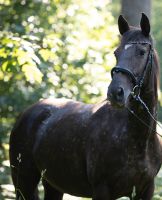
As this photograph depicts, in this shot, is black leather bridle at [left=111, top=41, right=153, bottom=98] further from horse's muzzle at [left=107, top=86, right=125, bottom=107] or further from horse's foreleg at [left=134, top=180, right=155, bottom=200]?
horse's foreleg at [left=134, top=180, right=155, bottom=200]

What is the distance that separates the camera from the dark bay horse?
5129 millimetres

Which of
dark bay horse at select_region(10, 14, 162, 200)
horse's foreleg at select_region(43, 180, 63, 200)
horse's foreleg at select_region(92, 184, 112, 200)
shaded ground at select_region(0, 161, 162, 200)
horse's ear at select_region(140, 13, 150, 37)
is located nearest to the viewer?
dark bay horse at select_region(10, 14, 162, 200)

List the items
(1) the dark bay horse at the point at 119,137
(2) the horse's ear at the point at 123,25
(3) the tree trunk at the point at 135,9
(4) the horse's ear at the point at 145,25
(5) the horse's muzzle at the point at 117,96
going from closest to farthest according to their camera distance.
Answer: (5) the horse's muzzle at the point at 117,96 → (1) the dark bay horse at the point at 119,137 → (4) the horse's ear at the point at 145,25 → (2) the horse's ear at the point at 123,25 → (3) the tree trunk at the point at 135,9

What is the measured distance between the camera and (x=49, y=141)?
6406 millimetres

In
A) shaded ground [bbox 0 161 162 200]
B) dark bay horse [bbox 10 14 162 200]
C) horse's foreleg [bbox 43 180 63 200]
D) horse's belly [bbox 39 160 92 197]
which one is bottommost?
shaded ground [bbox 0 161 162 200]

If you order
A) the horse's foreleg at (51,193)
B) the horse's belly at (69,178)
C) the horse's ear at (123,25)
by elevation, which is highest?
the horse's ear at (123,25)

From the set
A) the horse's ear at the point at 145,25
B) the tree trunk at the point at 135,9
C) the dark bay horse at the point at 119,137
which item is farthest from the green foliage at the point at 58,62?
the horse's ear at the point at 145,25

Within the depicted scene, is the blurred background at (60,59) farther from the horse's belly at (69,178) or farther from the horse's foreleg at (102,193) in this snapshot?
the horse's foreleg at (102,193)

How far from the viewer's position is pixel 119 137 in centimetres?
541

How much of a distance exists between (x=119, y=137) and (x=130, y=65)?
0.73 meters

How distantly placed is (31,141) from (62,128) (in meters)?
0.71

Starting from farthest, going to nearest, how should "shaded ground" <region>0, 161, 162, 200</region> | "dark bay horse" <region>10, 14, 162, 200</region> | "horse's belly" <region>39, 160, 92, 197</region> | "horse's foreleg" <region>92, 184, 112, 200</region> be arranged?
"shaded ground" <region>0, 161, 162, 200</region>
"horse's belly" <region>39, 160, 92, 197</region>
"horse's foreleg" <region>92, 184, 112, 200</region>
"dark bay horse" <region>10, 14, 162, 200</region>

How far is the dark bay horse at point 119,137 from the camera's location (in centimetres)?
513

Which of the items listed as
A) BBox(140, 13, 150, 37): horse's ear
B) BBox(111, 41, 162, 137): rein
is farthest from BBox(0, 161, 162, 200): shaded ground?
BBox(140, 13, 150, 37): horse's ear
